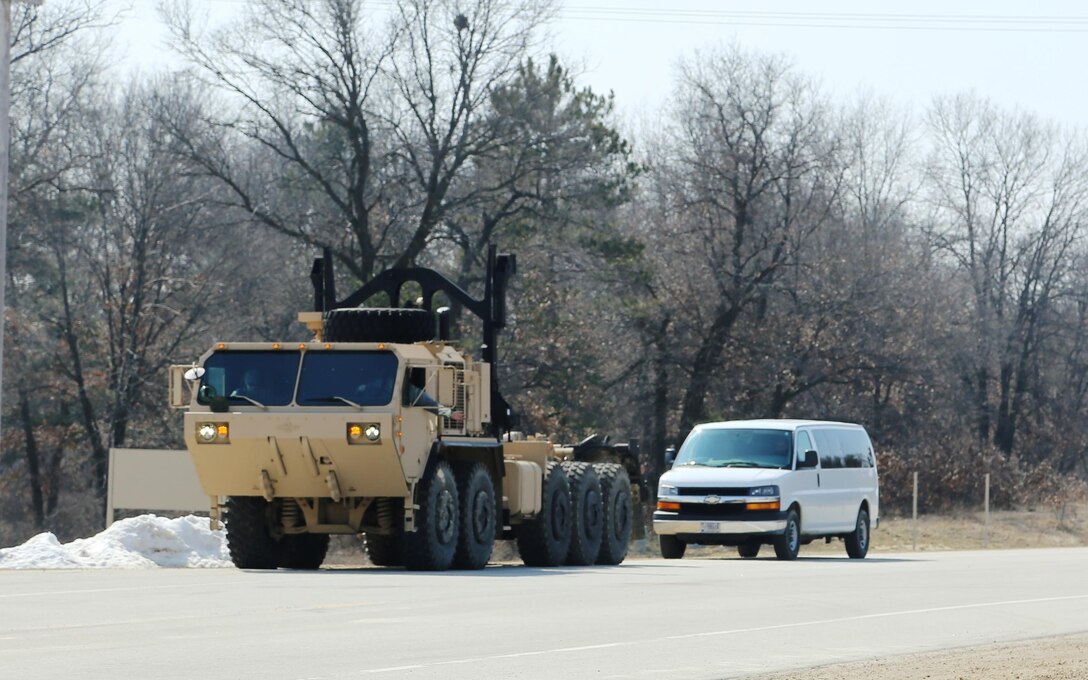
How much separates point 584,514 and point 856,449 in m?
7.20

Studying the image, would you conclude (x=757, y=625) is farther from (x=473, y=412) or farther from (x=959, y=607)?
(x=473, y=412)

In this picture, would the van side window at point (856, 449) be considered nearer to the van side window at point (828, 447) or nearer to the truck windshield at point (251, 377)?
the van side window at point (828, 447)

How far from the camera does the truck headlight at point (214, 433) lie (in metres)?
21.2

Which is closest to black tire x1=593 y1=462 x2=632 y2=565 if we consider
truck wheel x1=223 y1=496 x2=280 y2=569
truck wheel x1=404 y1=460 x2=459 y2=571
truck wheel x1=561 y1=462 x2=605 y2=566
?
truck wheel x1=561 y1=462 x2=605 y2=566

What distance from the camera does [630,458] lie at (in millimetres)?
28422

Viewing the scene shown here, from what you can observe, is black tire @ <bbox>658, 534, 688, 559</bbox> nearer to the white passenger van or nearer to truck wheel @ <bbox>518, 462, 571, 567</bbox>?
the white passenger van

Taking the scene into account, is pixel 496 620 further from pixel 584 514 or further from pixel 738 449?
pixel 738 449

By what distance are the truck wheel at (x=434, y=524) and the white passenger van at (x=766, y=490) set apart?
6.13 metres

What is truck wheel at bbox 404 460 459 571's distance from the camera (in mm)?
21531

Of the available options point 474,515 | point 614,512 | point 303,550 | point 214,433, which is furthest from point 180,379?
point 614,512

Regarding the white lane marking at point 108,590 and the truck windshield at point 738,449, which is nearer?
the white lane marking at point 108,590

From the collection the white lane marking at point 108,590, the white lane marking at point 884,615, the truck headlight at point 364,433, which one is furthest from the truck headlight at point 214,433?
the white lane marking at point 884,615

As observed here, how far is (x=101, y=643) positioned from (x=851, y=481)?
1944 cm

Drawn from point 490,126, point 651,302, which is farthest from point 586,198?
point 651,302
